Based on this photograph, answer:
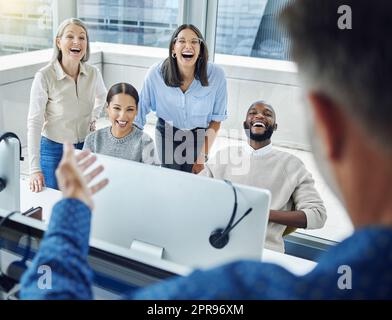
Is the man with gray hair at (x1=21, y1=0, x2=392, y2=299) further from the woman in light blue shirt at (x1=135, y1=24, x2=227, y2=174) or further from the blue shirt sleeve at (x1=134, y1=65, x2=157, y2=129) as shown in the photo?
the blue shirt sleeve at (x1=134, y1=65, x2=157, y2=129)

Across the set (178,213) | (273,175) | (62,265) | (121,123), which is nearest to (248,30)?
(121,123)

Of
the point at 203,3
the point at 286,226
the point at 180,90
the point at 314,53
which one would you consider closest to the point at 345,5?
the point at 314,53

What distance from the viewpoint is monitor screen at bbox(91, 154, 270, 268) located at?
99 cm

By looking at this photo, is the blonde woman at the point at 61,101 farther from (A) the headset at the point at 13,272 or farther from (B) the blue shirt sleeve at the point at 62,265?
(B) the blue shirt sleeve at the point at 62,265

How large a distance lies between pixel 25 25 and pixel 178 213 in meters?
2.73

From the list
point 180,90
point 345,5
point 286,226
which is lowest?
point 286,226

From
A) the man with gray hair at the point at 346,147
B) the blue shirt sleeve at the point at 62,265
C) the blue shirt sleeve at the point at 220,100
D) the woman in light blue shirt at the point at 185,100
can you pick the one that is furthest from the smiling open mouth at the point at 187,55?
the man with gray hair at the point at 346,147

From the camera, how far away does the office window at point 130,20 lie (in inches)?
132

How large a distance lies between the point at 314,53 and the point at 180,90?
1.91 meters

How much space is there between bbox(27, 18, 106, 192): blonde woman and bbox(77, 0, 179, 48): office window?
119 cm

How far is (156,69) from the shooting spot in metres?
2.36

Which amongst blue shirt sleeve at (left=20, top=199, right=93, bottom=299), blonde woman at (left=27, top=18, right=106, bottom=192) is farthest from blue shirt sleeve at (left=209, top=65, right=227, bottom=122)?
blue shirt sleeve at (left=20, top=199, right=93, bottom=299)

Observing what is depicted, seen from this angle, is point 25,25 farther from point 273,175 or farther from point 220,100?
point 273,175
